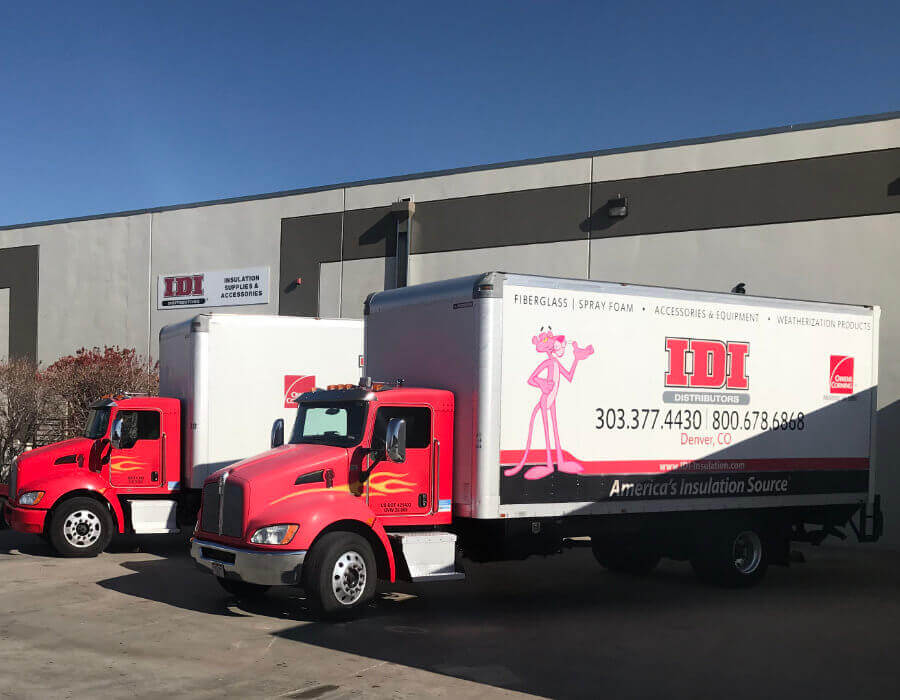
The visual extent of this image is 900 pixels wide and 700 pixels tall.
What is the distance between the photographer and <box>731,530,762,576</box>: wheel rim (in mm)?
12406

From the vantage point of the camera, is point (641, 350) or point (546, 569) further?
point (546, 569)

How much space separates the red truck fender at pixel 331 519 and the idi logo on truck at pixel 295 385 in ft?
17.2

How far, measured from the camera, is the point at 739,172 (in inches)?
725

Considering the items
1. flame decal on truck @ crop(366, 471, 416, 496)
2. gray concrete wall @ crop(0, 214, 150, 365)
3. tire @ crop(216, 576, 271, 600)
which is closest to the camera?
flame decal on truck @ crop(366, 471, 416, 496)

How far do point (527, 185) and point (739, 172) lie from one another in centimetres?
454

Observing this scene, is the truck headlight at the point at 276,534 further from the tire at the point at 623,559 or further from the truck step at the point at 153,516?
the truck step at the point at 153,516

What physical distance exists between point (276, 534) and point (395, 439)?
150 centimetres

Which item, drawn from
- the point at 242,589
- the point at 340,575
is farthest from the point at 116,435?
the point at 340,575

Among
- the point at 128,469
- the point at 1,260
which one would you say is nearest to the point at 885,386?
the point at 128,469

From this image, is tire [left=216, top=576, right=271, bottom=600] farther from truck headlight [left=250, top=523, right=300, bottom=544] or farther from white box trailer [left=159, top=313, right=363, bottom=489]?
white box trailer [left=159, top=313, right=363, bottom=489]

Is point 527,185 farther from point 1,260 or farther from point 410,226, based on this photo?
point 1,260

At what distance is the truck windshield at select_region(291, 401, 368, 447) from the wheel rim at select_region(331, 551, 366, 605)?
121cm

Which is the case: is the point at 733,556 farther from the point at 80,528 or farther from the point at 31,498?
the point at 31,498


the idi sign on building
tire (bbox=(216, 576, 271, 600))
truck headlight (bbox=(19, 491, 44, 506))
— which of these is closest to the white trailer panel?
tire (bbox=(216, 576, 271, 600))
